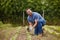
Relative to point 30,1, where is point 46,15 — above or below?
below

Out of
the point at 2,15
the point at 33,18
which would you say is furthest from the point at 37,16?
the point at 2,15

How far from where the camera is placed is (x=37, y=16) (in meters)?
9.97

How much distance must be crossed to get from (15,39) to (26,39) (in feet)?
1.53

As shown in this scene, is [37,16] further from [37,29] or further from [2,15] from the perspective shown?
[2,15]

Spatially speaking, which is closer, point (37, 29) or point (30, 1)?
point (37, 29)

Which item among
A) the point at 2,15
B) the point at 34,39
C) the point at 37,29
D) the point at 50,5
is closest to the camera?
the point at 34,39

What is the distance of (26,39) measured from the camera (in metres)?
9.83

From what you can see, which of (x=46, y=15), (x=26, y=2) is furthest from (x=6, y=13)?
(x=46, y=15)

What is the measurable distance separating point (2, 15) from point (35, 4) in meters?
3.17

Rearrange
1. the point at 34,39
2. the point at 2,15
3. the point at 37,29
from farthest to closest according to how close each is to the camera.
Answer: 1. the point at 2,15
2. the point at 37,29
3. the point at 34,39

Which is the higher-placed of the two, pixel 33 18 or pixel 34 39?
pixel 33 18

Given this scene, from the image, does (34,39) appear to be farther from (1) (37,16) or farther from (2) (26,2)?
(2) (26,2)

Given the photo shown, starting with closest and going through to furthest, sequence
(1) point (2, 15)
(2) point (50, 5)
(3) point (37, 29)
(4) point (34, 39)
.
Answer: (4) point (34, 39)
(3) point (37, 29)
(2) point (50, 5)
(1) point (2, 15)

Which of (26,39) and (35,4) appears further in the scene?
(35,4)
